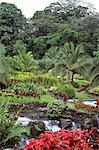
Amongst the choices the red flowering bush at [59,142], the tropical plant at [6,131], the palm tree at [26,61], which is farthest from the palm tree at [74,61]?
the red flowering bush at [59,142]

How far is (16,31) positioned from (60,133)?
130 feet

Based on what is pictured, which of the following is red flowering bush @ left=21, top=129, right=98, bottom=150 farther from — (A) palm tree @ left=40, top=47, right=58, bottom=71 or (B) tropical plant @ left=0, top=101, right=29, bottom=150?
(A) palm tree @ left=40, top=47, right=58, bottom=71

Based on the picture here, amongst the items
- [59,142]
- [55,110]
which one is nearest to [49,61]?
[55,110]

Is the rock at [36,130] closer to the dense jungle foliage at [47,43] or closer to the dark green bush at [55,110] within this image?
the dark green bush at [55,110]

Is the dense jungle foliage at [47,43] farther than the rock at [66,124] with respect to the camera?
Yes

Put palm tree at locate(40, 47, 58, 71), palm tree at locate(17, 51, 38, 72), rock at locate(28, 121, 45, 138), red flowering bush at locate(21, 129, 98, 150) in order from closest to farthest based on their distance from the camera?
red flowering bush at locate(21, 129, 98, 150), rock at locate(28, 121, 45, 138), palm tree at locate(17, 51, 38, 72), palm tree at locate(40, 47, 58, 71)

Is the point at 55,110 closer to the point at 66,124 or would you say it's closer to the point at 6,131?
the point at 66,124

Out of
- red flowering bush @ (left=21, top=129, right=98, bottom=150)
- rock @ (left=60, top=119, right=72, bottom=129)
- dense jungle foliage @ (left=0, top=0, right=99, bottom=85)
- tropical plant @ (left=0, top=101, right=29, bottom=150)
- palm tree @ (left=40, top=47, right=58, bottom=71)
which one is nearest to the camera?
red flowering bush @ (left=21, top=129, right=98, bottom=150)

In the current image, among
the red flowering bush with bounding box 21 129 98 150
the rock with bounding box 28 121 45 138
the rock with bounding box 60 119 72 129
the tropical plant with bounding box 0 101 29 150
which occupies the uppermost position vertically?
the red flowering bush with bounding box 21 129 98 150

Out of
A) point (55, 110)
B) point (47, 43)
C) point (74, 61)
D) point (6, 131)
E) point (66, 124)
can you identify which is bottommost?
point (66, 124)

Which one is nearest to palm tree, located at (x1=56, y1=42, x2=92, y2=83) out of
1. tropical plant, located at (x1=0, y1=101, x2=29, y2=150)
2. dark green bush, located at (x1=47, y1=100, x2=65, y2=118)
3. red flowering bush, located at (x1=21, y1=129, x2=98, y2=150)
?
dark green bush, located at (x1=47, y1=100, x2=65, y2=118)

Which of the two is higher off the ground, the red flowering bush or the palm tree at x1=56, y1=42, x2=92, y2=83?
the red flowering bush

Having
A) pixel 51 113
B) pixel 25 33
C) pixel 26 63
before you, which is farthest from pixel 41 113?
pixel 25 33

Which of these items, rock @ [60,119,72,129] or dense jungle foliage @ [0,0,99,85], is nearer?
rock @ [60,119,72,129]
